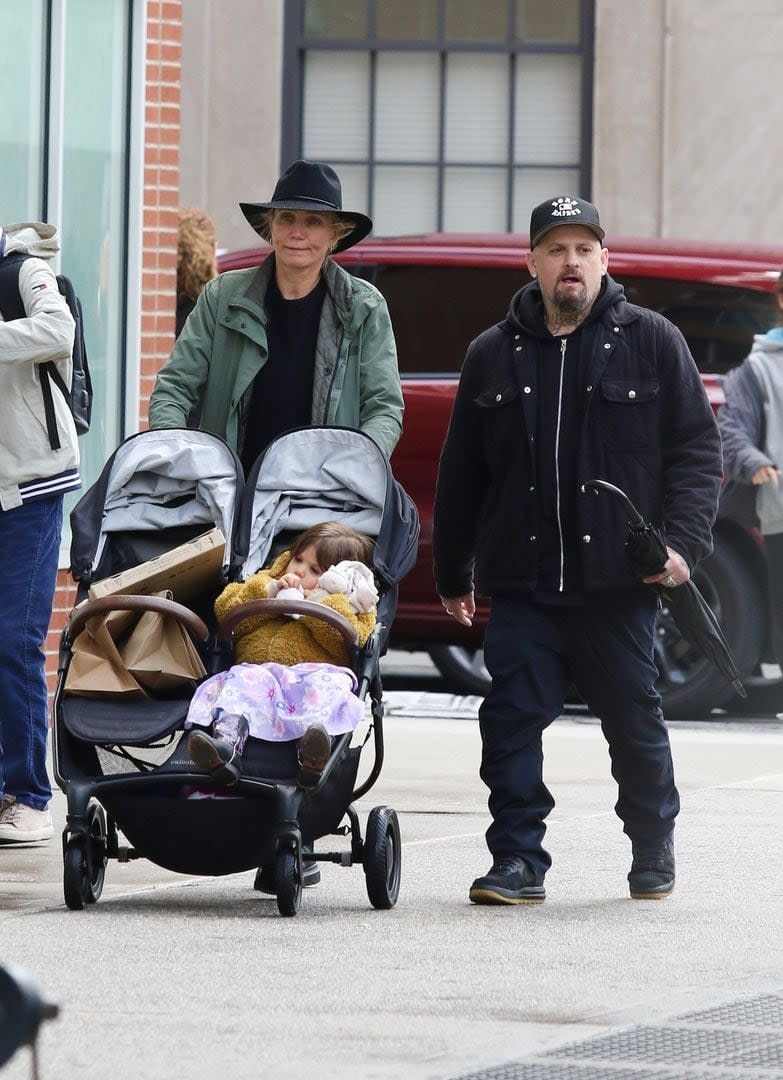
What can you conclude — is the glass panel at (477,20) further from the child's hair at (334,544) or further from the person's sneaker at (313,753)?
the person's sneaker at (313,753)

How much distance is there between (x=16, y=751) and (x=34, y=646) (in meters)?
0.30

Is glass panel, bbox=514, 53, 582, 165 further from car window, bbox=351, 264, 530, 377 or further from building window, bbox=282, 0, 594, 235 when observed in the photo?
car window, bbox=351, 264, 530, 377

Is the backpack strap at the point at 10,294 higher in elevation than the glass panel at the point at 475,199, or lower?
lower

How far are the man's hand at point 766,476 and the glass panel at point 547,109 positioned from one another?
756cm

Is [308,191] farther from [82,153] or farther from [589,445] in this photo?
[82,153]

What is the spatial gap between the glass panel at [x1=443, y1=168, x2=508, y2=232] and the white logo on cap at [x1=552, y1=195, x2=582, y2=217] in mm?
10963

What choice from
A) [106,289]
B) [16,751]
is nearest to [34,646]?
[16,751]

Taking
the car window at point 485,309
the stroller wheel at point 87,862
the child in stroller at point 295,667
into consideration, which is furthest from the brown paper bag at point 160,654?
the car window at point 485,309

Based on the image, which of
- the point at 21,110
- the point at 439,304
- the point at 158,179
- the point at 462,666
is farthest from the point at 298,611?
the point at 462,666

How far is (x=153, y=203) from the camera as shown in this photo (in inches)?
395

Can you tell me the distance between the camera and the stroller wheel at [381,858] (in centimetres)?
593

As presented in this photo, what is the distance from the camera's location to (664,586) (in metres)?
6.23

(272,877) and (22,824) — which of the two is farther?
(22,824)

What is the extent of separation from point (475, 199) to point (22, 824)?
10864mm
